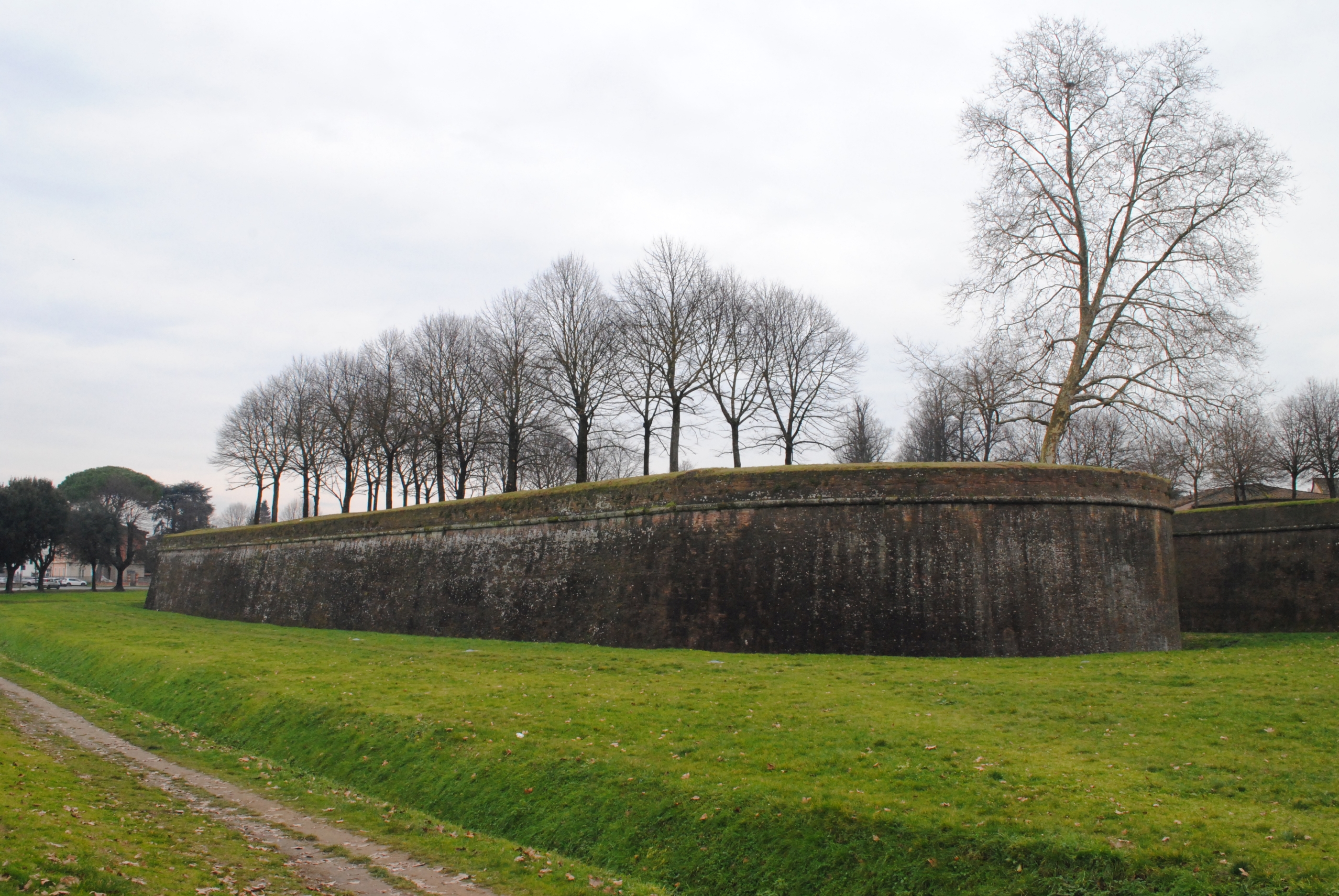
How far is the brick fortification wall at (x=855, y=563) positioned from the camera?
17.8 meters

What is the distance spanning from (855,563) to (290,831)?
12429 millimetres

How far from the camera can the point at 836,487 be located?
18.9 m

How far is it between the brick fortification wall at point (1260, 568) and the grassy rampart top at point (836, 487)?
612cm

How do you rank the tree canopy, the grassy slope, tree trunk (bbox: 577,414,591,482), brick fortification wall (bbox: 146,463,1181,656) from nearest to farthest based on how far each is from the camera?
the grassy slope → brick fortification wall (bbox: 146,463,1181,656) → tree trunk (bbox: 577,414,591,482) → the tree canopy

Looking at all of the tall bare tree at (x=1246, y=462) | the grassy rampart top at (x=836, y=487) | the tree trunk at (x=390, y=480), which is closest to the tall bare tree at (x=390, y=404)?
the tree trunk at (x=390, y=480)

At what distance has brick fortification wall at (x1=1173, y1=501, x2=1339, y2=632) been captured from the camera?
2298cm

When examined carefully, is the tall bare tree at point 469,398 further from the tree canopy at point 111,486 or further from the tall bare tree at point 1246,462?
the tree canopy at point 111,486

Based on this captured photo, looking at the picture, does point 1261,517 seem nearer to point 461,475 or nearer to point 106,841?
point 106,841

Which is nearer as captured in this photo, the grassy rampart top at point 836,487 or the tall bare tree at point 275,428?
the grassy rampart top at point 836,487

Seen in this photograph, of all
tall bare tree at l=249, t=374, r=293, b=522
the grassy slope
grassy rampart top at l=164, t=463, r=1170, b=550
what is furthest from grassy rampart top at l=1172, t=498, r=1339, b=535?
tall bare tree at l=249, t=374, r=293, b=522

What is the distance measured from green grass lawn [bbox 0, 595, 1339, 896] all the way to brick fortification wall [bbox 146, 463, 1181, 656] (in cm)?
166

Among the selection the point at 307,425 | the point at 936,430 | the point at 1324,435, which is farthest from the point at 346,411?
the point at 1324,435

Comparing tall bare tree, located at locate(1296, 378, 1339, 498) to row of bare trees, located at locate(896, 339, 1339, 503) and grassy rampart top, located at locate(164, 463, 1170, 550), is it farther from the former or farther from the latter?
grassy rampart top, located at locate(164, 463, 1170, 550)

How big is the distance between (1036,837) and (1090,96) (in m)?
23.1
